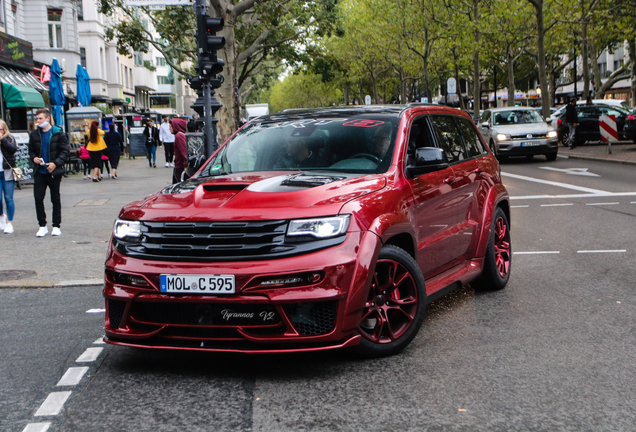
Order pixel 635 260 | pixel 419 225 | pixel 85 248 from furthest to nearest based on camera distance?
1. pixel 85 248
2. pixel 635 260
3. pixel 419 225

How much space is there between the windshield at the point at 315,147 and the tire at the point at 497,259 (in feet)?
5.29

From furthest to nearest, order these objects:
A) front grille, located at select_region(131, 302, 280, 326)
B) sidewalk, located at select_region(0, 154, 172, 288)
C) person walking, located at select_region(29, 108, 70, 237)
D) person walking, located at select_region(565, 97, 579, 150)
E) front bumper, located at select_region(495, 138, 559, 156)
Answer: person walking, located at select_region(565, 97, 579, 150) < front bumper, located at select_region(495, 138, 559, 156) < person walking, located at select_region(29, 108, 70, 237) < sidewalk, located at select_region(0, 154, 172, 288) < front grille, located at select_region(131, 302, 280, 326)

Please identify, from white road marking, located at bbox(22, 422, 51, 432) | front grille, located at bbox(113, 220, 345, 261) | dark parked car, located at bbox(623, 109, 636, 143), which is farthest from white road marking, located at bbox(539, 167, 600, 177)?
white road marking, located at bbox(22, 422, 51, 432)

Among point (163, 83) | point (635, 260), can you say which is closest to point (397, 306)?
point (635, 260)

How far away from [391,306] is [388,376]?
520 millimetres

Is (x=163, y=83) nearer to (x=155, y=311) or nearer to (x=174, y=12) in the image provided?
(x=174, y=12)

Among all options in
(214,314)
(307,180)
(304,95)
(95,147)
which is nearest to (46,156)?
(307,180)

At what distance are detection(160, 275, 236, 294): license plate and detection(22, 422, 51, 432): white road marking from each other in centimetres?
96

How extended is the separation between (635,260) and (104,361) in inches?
221

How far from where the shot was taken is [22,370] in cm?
487

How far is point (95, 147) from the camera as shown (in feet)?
77.8

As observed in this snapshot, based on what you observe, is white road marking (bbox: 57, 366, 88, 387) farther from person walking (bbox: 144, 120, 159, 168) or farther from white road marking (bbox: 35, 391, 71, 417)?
person walking (bbox: 144, 120, 159, 168)

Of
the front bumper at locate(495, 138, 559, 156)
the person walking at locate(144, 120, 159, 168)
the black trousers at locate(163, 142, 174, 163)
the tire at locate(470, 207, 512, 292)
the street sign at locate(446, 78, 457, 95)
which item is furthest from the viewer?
the street sign at locate(446, 78, 457, 95)

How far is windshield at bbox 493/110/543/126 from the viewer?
25172 millimetres
